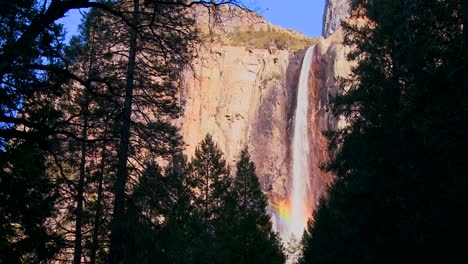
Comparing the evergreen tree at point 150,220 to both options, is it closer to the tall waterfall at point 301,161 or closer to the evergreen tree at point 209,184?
the evergreen tree at point 209,184

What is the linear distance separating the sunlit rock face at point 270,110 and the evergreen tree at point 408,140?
37.6 m

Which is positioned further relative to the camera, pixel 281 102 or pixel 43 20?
pixel 281 102

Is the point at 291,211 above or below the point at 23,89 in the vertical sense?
above

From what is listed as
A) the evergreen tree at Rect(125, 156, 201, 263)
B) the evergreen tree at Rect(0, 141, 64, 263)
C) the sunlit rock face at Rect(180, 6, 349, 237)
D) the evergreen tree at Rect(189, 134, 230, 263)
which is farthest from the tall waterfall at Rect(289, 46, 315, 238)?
the evergreen tree at Rect(0, 141, 64, 263)

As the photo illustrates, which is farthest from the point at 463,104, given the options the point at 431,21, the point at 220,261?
the point at 220,261

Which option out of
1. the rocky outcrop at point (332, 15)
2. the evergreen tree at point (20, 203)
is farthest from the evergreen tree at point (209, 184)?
the rocky outcrop at point (332, 15)

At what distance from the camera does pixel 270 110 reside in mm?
60906

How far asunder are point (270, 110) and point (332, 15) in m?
26.6

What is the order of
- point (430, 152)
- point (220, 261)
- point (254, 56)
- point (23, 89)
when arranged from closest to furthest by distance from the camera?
point (23, 89) → point (430, 152) → point (220, 261) → point (254, 56)

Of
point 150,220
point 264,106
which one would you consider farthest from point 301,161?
Result: point 150,220

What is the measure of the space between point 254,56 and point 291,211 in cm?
2275

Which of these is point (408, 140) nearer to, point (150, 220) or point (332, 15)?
point (150, 220)

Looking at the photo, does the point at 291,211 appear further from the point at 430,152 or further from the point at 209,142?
the point at 430,152

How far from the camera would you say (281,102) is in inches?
2373
